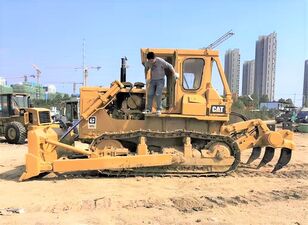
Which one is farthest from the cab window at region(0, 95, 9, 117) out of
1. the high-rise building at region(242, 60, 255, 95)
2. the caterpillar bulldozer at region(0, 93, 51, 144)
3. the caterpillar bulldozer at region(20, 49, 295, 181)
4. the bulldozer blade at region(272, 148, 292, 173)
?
the high-rise building at region(242, 60, 255, 95)

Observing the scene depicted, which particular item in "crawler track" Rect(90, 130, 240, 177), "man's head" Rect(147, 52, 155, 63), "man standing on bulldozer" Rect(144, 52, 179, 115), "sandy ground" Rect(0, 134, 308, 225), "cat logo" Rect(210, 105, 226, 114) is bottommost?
"sandy ground" Rect(0, 134, 308, 225)

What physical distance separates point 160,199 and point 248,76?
62703 millimetres

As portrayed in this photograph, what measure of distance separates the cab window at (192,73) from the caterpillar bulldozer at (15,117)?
8658 mm

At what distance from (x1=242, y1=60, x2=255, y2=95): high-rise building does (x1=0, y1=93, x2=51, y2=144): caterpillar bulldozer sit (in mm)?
49936

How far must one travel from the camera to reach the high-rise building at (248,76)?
215ft

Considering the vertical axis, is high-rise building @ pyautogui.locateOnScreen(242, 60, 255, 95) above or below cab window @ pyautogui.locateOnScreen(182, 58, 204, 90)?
above

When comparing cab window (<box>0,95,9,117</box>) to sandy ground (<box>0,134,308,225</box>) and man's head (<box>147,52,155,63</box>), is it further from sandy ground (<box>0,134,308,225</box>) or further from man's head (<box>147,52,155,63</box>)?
man's head (<box>147,52,155,63</box>)

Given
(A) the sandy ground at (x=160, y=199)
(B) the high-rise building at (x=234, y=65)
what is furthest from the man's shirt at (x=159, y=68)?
(B) the high-rise building at (x=234, y=65)

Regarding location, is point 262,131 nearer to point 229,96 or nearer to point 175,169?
point 229,96

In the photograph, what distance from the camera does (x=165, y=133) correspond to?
8.98m

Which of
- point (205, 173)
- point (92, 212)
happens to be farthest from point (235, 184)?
point (92, 212)

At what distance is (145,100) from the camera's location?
9.59m

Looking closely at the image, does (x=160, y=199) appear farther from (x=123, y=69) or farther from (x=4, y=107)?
(x=4, y=107)

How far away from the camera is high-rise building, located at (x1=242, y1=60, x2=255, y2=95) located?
65.5m
